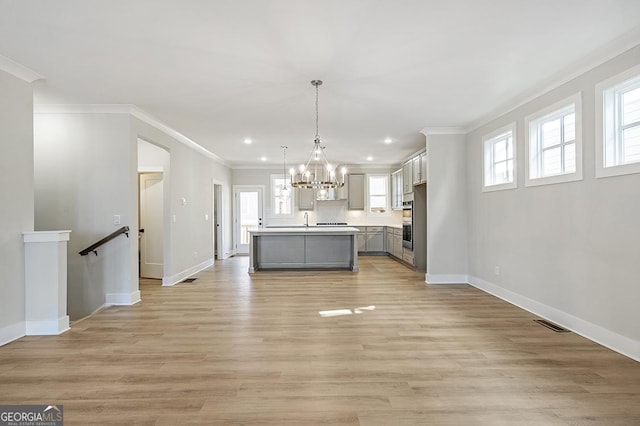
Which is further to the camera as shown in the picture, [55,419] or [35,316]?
[35,316]

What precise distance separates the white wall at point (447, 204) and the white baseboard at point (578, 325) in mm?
991

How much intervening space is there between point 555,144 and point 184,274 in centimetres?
614

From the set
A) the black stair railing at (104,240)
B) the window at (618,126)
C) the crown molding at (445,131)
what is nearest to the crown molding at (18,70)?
the black stair railing at (104,240)

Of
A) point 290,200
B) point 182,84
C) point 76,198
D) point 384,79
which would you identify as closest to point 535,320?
point 384,79

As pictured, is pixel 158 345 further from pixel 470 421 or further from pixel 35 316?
pixel 470 421

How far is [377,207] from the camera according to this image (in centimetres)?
995

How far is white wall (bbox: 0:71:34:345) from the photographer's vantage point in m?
3.23

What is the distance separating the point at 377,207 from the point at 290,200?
2.56 metres

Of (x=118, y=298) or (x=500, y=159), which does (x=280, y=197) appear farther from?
(x=500, y=159)

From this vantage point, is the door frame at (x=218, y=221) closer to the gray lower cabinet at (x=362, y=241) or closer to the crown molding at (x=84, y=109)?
the gray lower cabinet at (x=362, y=241)

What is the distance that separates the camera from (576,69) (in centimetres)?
334

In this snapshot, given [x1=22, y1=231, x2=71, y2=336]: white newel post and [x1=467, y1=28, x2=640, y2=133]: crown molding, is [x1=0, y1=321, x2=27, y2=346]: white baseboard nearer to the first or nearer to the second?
[x1=22, y1=231, x2=71, y2=336]: white newel post

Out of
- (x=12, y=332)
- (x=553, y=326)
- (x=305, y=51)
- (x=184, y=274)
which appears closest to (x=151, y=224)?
(x=184, y=274)

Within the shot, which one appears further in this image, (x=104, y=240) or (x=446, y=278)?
(x=446, y=278)
